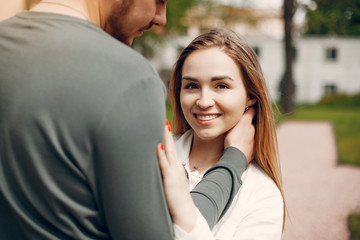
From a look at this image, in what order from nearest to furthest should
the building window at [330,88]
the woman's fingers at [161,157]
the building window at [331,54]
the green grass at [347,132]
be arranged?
the woman's fingers at [161,157] → the green grass at [347,132] → the building window at [331,54] → the building window at [330,88]

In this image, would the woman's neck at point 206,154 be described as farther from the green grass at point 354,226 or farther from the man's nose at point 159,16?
the green grass at point 354,226

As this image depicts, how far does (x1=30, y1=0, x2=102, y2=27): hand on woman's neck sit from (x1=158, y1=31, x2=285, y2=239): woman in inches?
38.1

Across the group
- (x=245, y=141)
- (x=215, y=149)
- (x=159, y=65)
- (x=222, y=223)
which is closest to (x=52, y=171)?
(x=222, y=223)

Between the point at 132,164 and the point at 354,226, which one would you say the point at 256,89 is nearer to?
the point at 132,164

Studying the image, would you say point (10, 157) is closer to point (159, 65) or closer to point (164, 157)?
point (164, 157)

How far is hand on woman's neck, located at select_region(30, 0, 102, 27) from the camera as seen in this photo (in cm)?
121

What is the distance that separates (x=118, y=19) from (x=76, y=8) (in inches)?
5.5

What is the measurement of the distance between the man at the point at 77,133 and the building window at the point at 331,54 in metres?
43.1

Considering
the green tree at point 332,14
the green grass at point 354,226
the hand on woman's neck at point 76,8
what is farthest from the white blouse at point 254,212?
the green tree at point 332,14

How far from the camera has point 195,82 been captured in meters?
2.20

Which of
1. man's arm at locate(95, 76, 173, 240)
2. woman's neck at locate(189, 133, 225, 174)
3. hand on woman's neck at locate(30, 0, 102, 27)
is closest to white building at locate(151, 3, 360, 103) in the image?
woman's neck at locate(189, 133, 225, 174)

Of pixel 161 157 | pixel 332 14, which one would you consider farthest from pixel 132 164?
pixel 332 14

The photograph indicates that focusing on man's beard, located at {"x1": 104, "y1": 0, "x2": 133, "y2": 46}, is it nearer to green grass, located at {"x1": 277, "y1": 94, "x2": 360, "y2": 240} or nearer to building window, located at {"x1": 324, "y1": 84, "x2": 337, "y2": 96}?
green grass, located at {"x1": 277, "y1": 94, "x2": 360, "y2": 240}

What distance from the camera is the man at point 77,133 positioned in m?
1.05
